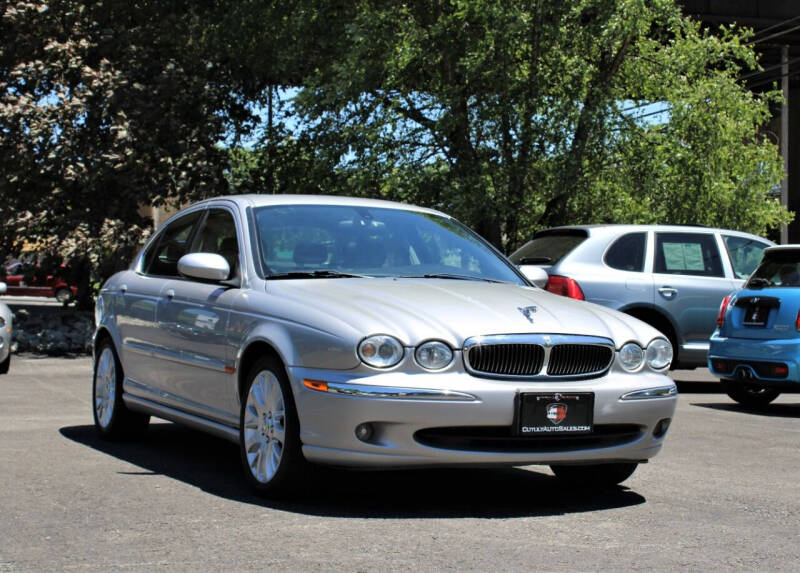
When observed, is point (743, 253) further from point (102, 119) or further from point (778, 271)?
point (102, 119)

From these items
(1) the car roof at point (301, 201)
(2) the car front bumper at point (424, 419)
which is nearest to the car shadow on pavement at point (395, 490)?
(2) the car front bumper at point (424, 419)

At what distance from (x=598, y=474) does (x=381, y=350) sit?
1.73m

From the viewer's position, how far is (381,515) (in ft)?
19.2

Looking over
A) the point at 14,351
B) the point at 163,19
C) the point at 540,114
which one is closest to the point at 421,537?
the point at 540,114

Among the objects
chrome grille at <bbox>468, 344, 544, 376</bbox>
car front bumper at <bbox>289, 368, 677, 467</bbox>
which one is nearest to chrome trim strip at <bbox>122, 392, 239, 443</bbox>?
car front bumper at <bbox>289, 368, 677, 467</bbox>

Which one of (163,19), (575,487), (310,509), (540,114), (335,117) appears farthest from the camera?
(163,19)

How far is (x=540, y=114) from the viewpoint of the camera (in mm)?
18359

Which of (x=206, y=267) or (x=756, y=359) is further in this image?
(x=756, y=359)

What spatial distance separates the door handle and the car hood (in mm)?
6573

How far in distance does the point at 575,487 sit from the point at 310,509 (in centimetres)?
170

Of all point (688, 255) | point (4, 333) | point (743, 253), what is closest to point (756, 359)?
point (688, 255)

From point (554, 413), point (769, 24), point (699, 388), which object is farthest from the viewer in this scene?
point (769, 24)

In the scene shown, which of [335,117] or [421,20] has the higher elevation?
[421,20]

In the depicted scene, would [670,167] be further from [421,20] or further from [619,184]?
[421,20]
